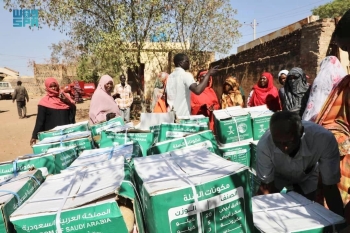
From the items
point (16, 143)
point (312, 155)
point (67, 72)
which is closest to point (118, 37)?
point (16, 143)

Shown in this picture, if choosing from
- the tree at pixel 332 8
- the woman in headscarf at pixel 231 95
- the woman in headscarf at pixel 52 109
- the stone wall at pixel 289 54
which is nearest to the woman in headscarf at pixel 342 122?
the woman in headscarf at pixel 231 95

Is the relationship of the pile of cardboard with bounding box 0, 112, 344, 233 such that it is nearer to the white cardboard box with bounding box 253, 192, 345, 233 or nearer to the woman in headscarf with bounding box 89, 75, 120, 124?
the white cardboard box with bounding box 253, 192, 345, 233

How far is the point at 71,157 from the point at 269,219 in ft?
5.66

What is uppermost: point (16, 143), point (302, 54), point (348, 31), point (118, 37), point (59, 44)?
point (59, 44)

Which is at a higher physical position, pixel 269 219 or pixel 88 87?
pixel 88 87

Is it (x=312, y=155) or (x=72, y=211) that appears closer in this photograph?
(x=72, y=211)

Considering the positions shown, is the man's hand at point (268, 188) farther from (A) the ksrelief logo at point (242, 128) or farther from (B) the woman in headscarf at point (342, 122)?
(A) the ksrelief logo at point (242, 128)

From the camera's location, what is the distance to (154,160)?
1.86m

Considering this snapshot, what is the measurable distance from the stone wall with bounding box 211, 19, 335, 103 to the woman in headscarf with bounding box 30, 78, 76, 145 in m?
4.35

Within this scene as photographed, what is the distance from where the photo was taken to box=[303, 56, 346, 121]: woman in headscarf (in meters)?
2.79

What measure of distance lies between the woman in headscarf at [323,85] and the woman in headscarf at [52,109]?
320 centimetres

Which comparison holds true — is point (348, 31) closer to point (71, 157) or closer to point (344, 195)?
point (344, 195)

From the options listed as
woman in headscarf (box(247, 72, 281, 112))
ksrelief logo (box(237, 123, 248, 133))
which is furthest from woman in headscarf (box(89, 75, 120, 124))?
woman in headscarf (box(247, 72, 281, 112))

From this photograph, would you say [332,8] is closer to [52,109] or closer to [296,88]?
[296,88]
